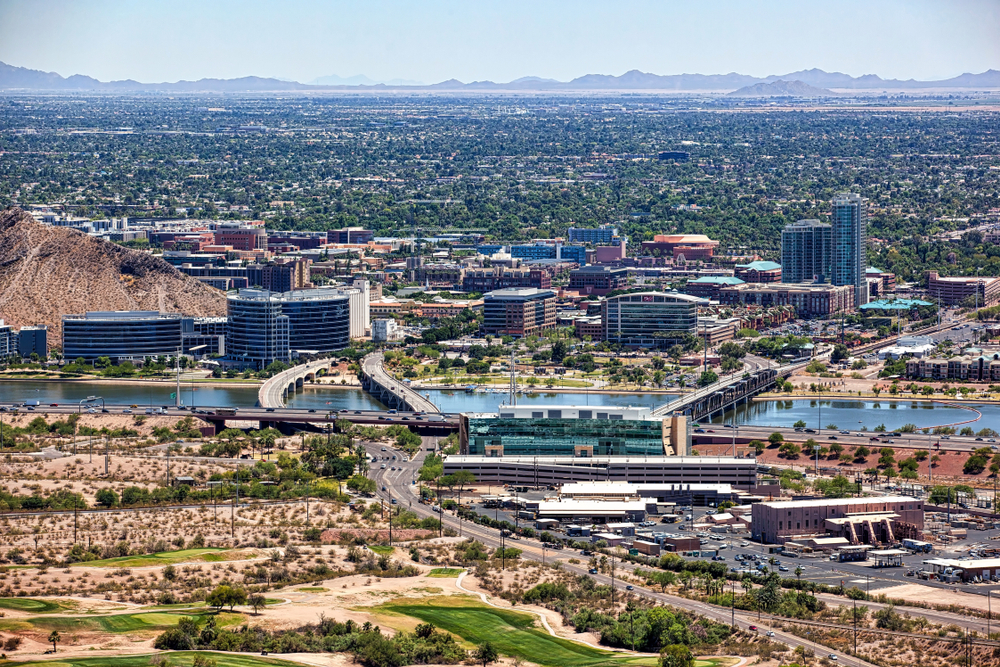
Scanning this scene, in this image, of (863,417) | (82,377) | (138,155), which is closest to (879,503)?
(863,417)

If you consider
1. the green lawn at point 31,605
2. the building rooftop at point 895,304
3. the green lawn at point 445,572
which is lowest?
the building rooftop at point 895,304

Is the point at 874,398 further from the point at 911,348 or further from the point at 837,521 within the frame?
the point at 837,521

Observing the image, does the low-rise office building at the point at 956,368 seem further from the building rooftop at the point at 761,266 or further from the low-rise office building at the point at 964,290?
the building rooftop at the point at 761,266

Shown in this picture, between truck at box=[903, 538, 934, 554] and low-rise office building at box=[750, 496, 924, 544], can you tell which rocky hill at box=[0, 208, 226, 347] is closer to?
low-rise office building at box=[750, 496, 924, 544]

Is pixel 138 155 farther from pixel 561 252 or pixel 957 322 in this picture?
pixel 957 322

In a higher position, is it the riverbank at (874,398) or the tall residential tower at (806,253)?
the tall residential tower at (806,253)

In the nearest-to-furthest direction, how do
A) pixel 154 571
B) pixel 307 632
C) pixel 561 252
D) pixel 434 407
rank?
1. pixel 307 632
2. pixel 154 571
3. pixel 434 407
4. pixel 561 252

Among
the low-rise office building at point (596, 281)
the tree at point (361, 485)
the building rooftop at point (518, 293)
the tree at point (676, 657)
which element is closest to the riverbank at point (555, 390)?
the building rooftop at point (518, 293)
